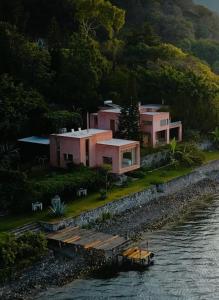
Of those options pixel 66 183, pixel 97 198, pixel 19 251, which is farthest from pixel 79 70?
pixel 19 251

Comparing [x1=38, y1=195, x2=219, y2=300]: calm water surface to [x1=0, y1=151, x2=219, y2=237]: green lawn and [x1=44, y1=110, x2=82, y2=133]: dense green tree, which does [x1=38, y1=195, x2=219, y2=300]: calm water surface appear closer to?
[x1=0, y1=151, x2=219, y2=237]: green lawn

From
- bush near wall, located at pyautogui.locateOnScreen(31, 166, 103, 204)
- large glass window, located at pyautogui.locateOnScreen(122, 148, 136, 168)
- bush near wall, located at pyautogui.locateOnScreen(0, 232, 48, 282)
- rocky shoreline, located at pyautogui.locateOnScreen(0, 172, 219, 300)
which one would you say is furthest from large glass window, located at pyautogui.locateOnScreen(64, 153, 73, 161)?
bush near wall, located at pyautogui.locateOnScreen(0, 232, 48, 282)

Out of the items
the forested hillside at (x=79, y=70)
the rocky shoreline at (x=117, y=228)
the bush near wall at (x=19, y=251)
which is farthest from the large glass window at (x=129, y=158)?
the bush near wall at (x=19, y=251)

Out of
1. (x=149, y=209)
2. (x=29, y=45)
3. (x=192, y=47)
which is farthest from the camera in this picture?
(x=192, y=47)

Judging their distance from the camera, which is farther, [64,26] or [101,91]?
[64,26]

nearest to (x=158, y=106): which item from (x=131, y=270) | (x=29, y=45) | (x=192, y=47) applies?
(x=29, y=45)

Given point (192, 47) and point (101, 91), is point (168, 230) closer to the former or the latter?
point (101, 91)

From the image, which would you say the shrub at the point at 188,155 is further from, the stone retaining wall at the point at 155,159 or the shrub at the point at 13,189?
the shrub at the point at 13,189
